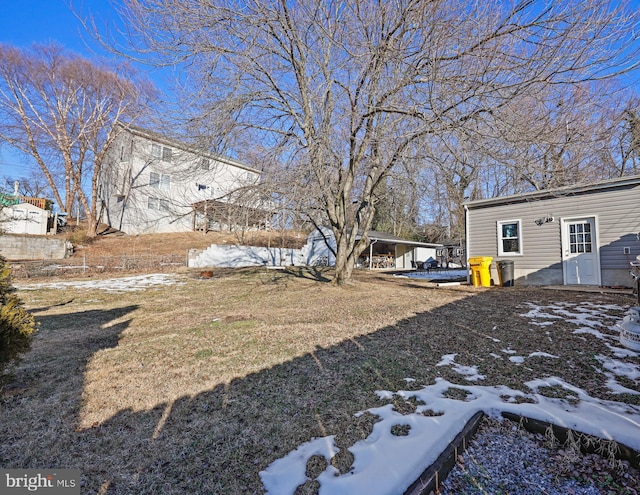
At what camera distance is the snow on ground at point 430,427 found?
1574 mm

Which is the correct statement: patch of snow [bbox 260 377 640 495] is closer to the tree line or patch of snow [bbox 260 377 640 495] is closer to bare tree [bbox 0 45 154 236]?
the tree line

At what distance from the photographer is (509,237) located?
10086mm

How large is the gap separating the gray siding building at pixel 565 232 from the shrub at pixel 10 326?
950cm

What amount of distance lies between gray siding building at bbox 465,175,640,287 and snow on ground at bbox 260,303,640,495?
21.2 feet

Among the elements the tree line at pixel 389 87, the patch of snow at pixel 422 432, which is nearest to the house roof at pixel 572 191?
the tree line at pixel 389 87

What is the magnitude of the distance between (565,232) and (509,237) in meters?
1.51

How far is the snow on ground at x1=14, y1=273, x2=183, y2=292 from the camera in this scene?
378 inches

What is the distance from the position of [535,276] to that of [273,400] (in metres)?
10.2

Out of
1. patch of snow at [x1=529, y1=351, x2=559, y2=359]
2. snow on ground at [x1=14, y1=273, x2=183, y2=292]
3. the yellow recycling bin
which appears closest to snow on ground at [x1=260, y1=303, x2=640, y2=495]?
patch of snow at [x1=529, y1=351, x2=559, y2=359]

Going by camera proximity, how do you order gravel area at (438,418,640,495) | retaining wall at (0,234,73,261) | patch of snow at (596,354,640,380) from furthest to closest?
1. retaining wall at (0,234,73,261)
2. patch of snow at (596,354,640,380)
3. gravel area at (438,418,640,495)

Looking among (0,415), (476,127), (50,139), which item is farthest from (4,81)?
(476,127)

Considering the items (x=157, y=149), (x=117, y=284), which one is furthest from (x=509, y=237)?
(x=157, y=149)

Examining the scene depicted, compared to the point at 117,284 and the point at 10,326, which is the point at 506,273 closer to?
the point at 10,326

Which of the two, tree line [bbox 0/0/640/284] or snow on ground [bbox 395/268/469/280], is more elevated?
tree line [bbox 0/0/640/284]
